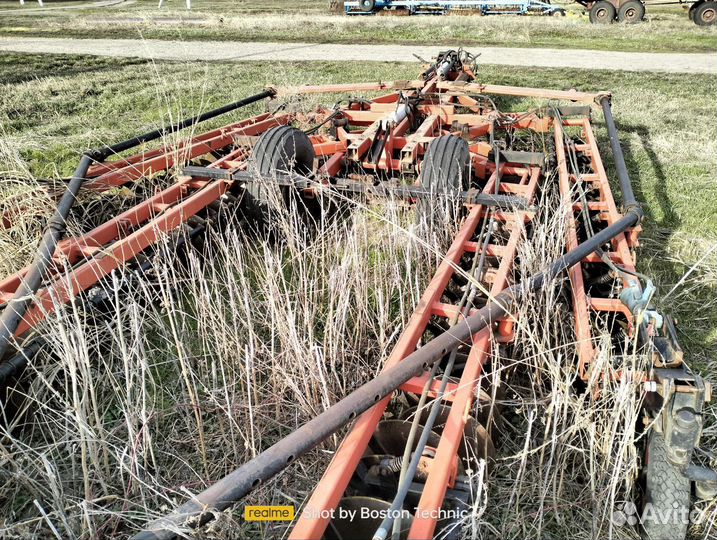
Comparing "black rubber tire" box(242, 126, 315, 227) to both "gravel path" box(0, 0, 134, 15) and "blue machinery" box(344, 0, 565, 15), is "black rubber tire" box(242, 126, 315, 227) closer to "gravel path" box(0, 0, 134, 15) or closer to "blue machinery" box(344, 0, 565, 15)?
"blue machinery" box(344, 0, 565, 15)

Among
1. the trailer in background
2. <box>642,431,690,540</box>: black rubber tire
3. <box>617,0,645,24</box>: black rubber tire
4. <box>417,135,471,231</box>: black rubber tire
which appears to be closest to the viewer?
<box>642,431,690,540</box>: black rubber tire

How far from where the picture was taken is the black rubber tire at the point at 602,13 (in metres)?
20.2

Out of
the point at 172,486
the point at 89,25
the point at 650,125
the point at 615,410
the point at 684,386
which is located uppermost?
the point at 89,25

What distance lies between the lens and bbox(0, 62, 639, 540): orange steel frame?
1.82 meters

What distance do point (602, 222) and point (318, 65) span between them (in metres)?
9.09

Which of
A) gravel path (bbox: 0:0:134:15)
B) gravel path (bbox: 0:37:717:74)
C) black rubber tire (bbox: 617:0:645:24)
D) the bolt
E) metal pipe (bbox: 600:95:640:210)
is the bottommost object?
the bolt

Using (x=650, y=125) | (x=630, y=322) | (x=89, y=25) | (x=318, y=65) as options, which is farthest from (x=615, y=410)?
(x=89, y=25)

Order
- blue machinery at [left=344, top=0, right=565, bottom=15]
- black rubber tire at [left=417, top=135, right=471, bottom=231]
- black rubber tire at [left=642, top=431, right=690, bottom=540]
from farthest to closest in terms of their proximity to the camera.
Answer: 1. blue machinery at [left=344, top=0, right=565, bottom=15]
2. black rubber tire at [left=417, top=135, right=471, bottom=231]
3. black rubber tire at [left=642, top=431, right=690, bottom=540]

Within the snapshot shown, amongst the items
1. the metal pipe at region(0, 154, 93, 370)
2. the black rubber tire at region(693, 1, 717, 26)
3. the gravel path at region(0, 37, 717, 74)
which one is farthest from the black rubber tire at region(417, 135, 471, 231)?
the black rubber tire at region(693, 1, 717, 26)

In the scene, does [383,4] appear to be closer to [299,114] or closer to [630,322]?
[299,114]

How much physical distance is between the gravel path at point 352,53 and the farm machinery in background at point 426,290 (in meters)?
7.49

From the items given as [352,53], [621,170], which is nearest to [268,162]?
[621,170]

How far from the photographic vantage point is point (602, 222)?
425cm

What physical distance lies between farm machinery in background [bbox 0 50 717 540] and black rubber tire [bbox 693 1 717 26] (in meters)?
18.5
